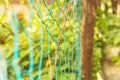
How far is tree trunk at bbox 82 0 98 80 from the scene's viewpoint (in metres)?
3.01

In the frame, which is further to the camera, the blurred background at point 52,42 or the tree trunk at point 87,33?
the tree trunk at point 87,33

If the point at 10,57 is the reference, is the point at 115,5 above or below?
above

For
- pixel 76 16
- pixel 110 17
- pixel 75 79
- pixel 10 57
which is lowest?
pixel 75 79

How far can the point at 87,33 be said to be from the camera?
10.2 ft

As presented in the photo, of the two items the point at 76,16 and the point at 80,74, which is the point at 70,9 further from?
the point at 80,74

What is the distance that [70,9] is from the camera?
3.03 m

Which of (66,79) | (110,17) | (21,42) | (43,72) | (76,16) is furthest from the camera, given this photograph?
(110,17)

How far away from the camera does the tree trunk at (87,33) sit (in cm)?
301

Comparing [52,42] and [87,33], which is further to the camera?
[52,42]

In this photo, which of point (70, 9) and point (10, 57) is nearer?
point (70, 9)

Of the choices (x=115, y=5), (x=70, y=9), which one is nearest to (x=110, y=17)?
(x=115, y=5)

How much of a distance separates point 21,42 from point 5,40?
29 cm

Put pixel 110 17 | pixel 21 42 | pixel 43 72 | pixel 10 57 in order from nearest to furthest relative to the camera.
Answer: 1. pixel 43 72
2. pixel 10 57
3. pixel 21 42
4. pixel 110 17

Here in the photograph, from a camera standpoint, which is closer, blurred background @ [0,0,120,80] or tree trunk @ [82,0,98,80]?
blurred background @ [0,0,120,80]
